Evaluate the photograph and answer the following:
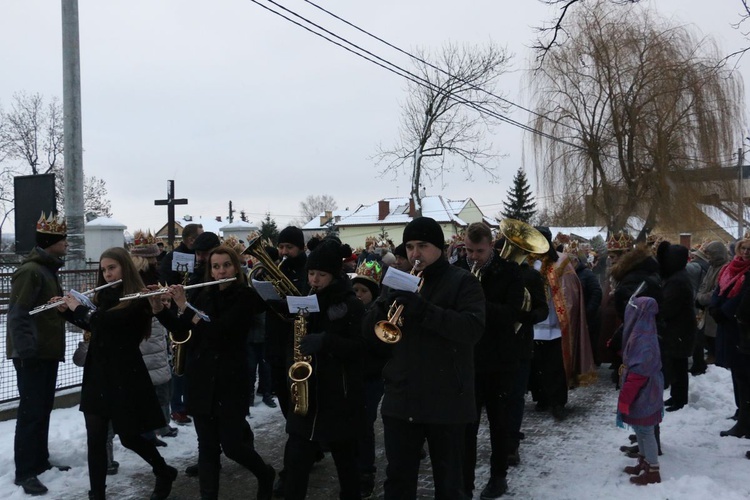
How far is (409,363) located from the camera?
4.08 m

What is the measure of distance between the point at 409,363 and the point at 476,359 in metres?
1.29

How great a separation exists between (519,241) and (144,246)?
3964mm

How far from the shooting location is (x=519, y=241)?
577 centimetres

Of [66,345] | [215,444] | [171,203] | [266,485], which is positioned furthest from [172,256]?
[171,203]

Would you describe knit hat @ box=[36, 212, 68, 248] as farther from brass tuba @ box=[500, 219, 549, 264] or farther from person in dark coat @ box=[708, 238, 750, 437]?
person in dark coat @ box=[708, 238, 750, 437]

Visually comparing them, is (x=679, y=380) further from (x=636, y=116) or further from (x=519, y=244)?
(x=636, y=116)

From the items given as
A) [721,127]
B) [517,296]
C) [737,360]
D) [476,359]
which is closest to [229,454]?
[476,359]

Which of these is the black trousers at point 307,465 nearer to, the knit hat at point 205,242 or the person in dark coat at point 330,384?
the person in dark coat at point 330,384

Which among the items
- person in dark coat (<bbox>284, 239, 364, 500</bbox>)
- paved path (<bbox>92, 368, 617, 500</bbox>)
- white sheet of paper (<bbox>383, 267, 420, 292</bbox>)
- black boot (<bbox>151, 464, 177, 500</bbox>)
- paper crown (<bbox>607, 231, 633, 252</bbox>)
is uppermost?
paper crown (<bbox>607, 231, 633, 252</bbox>)

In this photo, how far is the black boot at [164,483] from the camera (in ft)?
17.1

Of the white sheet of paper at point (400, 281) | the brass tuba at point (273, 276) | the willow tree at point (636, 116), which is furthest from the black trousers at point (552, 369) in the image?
the willow tree at point (636, 116)

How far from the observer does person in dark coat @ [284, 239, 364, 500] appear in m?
4.38

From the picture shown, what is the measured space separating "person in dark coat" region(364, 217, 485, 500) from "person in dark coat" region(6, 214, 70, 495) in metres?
2.94

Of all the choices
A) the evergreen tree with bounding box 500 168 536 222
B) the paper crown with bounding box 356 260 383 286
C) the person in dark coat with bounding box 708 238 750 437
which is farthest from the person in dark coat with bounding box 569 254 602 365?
the evergreen tree with bounding box 500 168 536 222
